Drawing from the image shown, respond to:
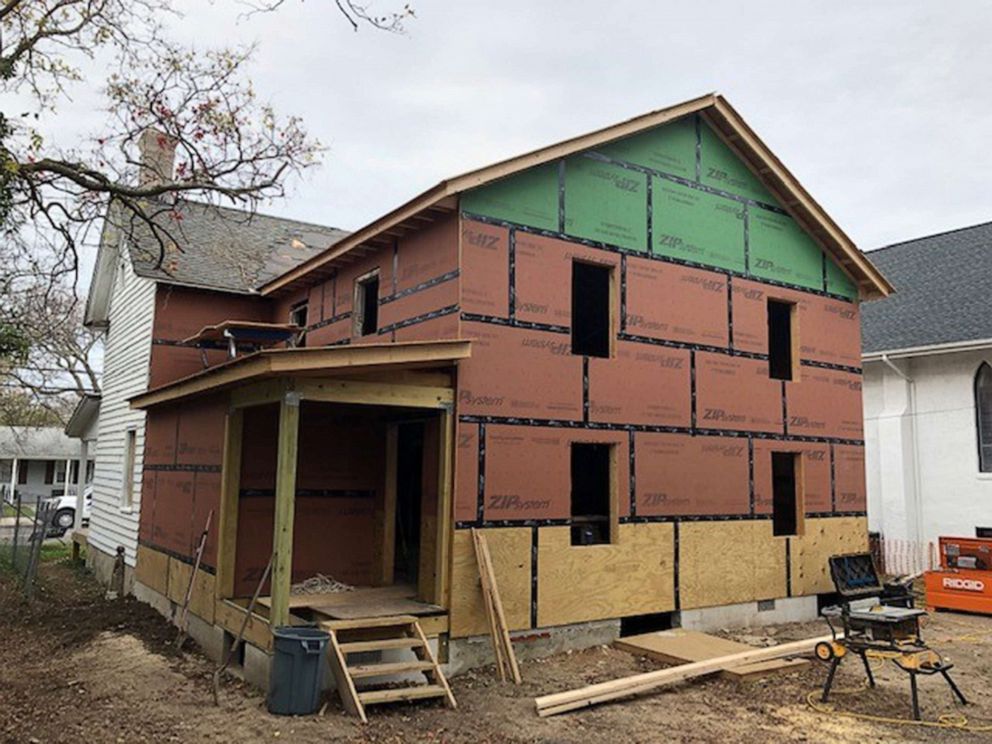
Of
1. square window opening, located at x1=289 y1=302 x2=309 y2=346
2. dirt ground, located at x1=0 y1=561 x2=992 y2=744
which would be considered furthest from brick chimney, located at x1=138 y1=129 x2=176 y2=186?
dirt ground, located at x1=0 y1=561 x2=992 y2=744

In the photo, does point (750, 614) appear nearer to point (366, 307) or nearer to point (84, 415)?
point (366, 307)

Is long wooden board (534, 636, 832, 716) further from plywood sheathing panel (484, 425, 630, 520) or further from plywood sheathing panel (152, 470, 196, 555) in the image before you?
plywood sheathing panel (152, 470, 196, 555)

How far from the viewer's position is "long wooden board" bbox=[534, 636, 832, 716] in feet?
25.9

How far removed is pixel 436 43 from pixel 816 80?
8.78 meters

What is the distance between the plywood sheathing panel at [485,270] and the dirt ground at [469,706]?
4342 millimetres

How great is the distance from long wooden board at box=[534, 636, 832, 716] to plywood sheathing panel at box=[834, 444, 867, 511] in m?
4.26

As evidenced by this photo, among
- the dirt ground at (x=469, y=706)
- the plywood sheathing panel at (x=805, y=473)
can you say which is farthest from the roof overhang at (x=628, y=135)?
the dirt ground at (x=469, y=706)

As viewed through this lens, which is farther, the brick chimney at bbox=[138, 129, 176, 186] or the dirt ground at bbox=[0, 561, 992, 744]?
the brick chimney at bbox=[138, 129, 176, 186]

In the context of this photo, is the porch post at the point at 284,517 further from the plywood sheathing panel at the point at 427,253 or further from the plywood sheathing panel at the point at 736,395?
the plywood sheathing panel at the point at 736,395

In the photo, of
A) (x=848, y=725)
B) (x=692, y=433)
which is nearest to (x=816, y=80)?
(x=692, y=433)

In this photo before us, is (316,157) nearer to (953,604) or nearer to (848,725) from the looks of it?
(848,725)

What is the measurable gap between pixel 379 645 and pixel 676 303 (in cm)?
658

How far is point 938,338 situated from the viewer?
683 inches

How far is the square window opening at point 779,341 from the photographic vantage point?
13836 mm
